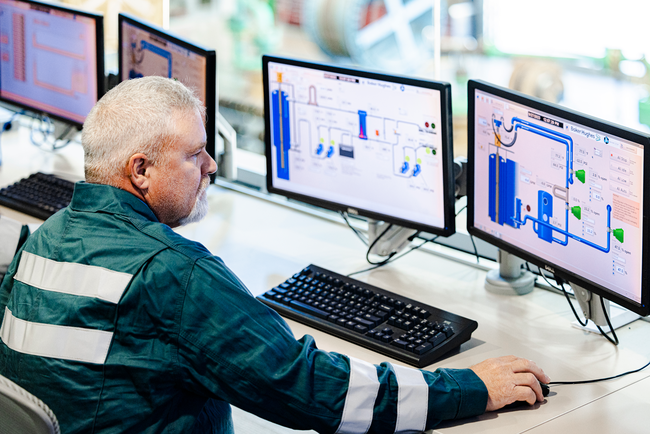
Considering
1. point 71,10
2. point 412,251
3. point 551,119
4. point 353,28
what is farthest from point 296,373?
point 353,28

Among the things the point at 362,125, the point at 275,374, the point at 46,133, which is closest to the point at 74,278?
the point at 275,374

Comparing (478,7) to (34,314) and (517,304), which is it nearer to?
(517,304)

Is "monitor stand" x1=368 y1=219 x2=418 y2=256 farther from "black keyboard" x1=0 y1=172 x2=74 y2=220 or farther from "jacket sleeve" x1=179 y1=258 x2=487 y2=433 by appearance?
"black keyboard" x1=0 y1=172 x2=74 y2=220

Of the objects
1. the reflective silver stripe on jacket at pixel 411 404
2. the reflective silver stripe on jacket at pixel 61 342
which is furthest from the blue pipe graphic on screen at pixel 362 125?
the reflective silver stripe on jacket at pixel 61 342

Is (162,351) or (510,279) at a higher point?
(162,351)

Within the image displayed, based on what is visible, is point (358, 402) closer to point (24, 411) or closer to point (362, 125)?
point (24, 411)

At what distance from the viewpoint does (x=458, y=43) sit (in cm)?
584

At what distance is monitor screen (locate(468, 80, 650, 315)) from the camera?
1.30 m

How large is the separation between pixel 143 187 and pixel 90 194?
0.08 m

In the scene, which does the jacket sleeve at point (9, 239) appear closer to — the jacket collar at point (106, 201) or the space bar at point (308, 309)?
the jacket collar at point (106, 201)

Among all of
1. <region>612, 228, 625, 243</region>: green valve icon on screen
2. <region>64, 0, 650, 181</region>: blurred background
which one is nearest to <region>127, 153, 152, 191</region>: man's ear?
<region>612, 228, 625, 243</region>: green valve icon on screen

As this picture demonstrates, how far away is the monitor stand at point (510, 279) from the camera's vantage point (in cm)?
173

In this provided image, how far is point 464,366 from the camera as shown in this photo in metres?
1.38

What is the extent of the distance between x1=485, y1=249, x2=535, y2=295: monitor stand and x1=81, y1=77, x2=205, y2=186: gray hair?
2.92 feet
